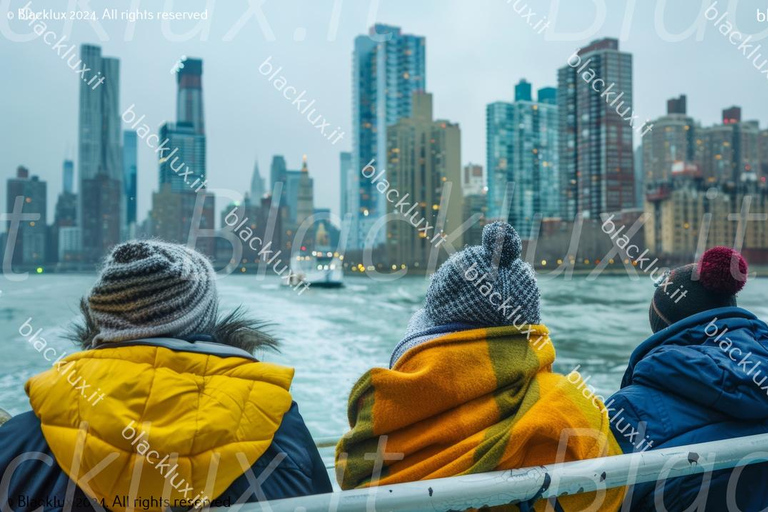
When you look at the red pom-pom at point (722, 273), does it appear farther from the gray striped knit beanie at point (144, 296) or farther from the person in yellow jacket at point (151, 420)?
the gray striped knit beanie at point (144, 296)

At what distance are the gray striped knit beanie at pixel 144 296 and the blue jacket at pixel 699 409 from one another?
1114mm

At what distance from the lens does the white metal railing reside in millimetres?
1188

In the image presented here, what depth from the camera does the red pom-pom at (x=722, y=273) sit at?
178 cm

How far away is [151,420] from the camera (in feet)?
3.92

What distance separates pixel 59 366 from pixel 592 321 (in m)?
33.9

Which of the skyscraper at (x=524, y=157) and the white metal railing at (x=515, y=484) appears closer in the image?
the white metal railing at (x=515, y=484)

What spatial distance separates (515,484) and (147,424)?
752mm

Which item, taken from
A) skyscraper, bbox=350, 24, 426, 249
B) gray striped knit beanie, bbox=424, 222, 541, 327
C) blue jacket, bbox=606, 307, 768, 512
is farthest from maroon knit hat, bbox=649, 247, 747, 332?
skyscraper, bbox=350, 24, 426, 249

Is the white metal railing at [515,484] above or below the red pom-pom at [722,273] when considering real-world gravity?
below

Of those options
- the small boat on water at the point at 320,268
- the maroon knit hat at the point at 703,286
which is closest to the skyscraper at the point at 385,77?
the small boat on water at the point at 320,268

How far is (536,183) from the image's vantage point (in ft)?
339

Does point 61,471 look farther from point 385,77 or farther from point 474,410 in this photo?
point 385,77

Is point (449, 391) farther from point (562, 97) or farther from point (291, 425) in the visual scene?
point (562, 97)

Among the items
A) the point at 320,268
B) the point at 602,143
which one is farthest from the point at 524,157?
the point at 320,268
